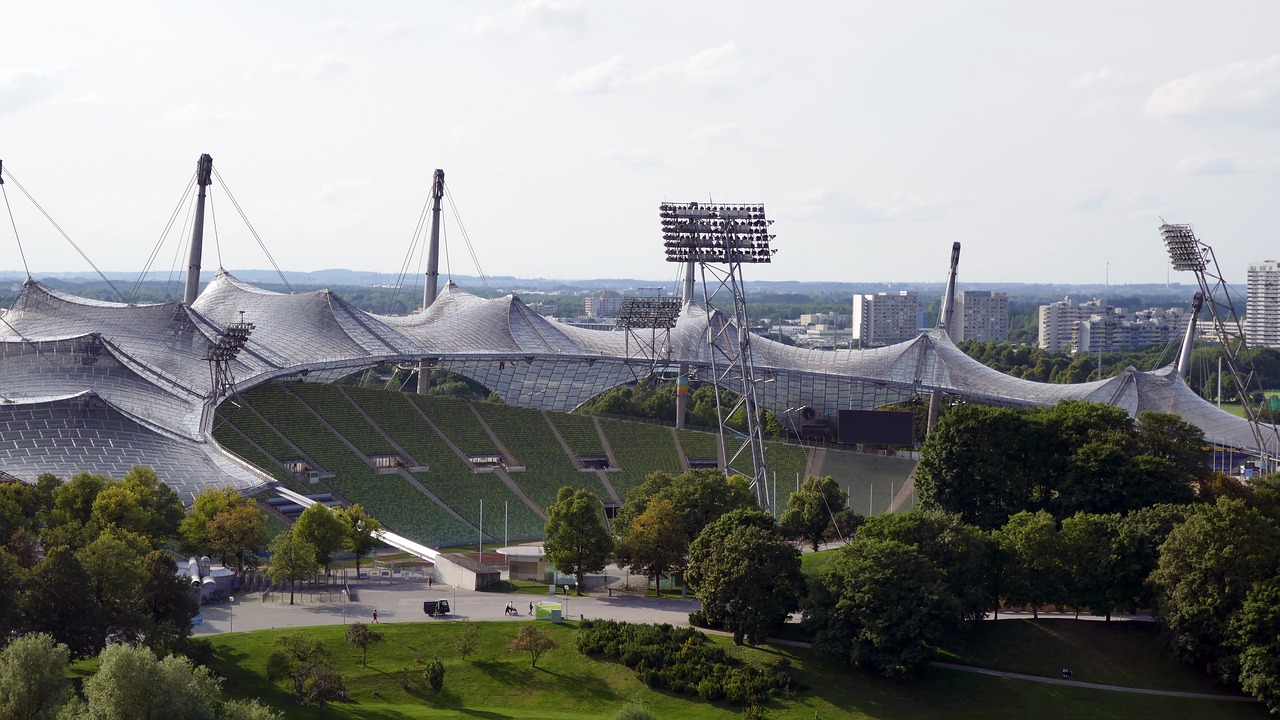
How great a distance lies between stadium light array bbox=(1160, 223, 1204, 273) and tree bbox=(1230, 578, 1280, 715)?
34483mm

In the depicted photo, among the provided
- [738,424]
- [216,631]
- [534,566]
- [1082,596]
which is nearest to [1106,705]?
[1082,596]

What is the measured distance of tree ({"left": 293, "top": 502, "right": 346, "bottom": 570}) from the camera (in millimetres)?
57344

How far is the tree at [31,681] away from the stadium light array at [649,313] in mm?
60801

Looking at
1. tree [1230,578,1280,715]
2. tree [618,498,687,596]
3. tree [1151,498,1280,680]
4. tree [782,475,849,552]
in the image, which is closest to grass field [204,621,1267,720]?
tree [1230,578,1280,715]

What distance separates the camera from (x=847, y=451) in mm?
89188

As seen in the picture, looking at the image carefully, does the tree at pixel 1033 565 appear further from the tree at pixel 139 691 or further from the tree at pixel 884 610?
the tree at pixel 139 691

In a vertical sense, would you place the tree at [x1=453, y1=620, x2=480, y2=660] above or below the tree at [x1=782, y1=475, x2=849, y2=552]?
below

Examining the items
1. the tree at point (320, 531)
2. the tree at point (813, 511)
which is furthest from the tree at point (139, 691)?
the tree at point (813, 511)

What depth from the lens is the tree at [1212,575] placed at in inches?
1864

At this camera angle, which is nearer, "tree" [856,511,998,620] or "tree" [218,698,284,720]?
"tree" [218,698,284,720]

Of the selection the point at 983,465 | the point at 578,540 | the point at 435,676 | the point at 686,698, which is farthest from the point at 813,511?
the point at 435,676

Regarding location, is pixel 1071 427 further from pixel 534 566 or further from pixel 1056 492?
pixel 534 566

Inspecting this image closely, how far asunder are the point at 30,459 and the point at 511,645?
81.4 ft

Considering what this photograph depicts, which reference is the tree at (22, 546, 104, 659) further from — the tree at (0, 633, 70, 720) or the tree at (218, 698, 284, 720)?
the tree at (218, 698, 284, 720)
